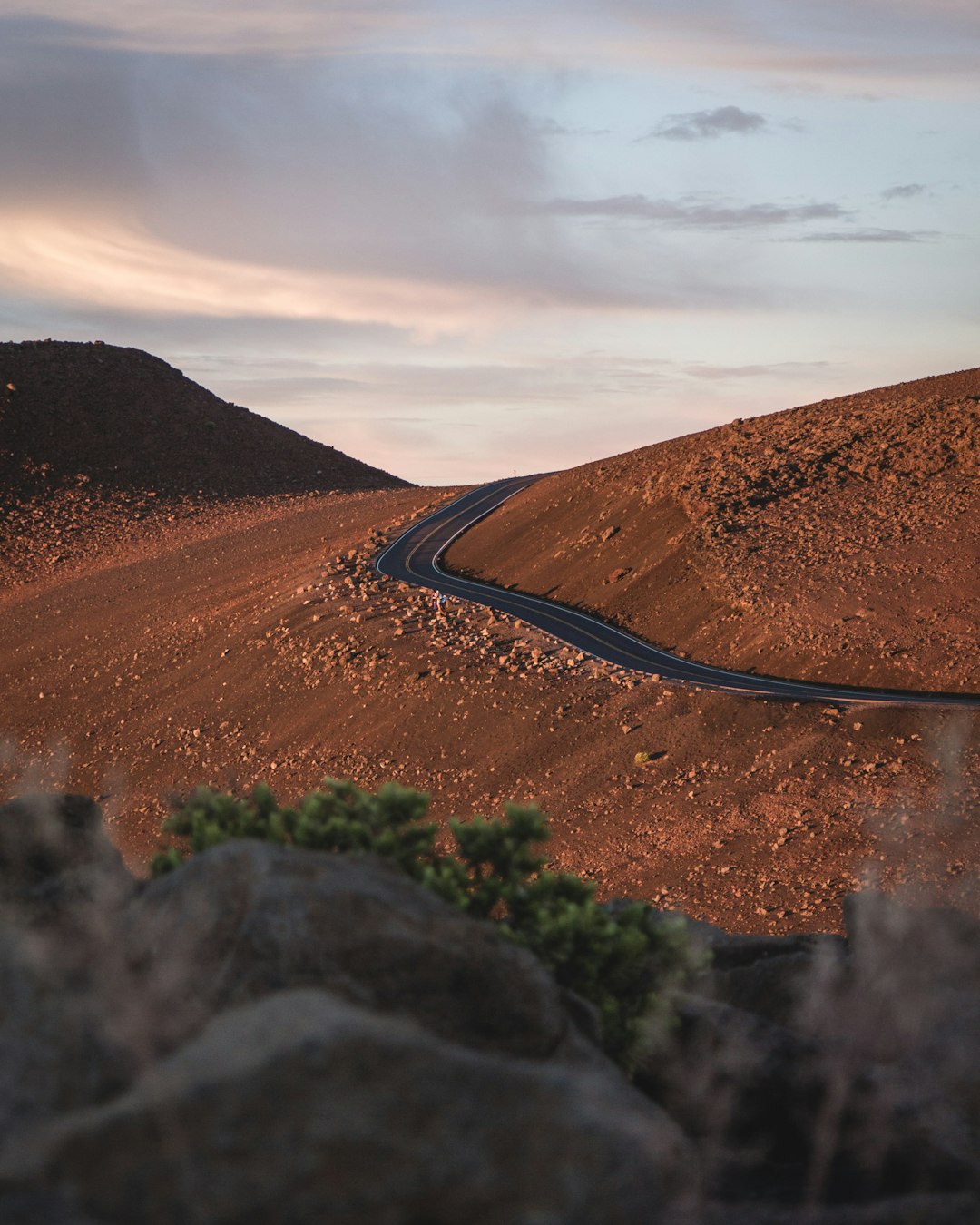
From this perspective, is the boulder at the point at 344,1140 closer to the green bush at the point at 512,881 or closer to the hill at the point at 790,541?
the green bush at the point at 512,881

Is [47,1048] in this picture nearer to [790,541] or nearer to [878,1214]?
[878,1214]

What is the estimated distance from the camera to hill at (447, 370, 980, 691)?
51469mm

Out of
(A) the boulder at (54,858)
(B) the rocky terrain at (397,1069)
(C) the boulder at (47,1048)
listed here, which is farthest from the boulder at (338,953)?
(A) the boulder at (54,858)

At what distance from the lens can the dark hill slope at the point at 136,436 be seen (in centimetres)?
11119

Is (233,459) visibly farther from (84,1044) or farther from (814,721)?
(84,1044)

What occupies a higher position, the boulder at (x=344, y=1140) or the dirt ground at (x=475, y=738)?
the boulder at (x=344, y=1140)

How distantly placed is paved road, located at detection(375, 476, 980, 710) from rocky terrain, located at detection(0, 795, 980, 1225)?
31.4 meters

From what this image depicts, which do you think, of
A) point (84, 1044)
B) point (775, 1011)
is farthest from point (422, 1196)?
point (775, 1011)

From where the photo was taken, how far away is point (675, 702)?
156 feet

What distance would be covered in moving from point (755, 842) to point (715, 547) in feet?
86.6

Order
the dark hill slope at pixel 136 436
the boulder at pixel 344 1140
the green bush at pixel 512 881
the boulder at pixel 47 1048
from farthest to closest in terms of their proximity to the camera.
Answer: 1. the dark hill slope at pixel 136 436
2. the green bush at pixel 512 881
3. the boulder at pixel 47 1048
4. the boulder at pixel 344 1140

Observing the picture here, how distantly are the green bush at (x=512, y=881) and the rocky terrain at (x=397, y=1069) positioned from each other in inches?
22.6

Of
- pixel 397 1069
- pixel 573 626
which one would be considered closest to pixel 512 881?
pixel 397 1069

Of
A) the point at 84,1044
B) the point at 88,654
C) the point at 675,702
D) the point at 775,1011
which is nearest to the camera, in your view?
the point at 84,1044
